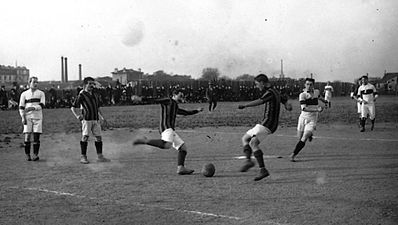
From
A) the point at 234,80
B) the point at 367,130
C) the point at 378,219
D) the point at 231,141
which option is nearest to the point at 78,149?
the point at 231,141

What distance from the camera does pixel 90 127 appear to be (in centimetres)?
1086

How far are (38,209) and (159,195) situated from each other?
1.73m

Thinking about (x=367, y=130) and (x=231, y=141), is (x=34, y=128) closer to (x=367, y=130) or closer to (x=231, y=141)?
(x=231, y=141)

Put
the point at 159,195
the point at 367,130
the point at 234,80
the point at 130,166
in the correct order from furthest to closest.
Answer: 1. the point at 234,80
2. the point at 367,130
3. the point at 130,166
4. the point at 159,195

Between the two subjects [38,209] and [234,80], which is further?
[234,80]

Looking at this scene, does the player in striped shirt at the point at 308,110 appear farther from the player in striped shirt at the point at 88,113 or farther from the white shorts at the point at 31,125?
the white shorts at the point at 31,125

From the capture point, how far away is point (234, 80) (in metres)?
47.4

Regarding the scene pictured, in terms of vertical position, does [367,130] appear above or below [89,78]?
below

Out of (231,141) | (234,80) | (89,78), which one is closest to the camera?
(89,78)

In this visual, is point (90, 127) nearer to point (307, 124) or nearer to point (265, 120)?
point (265, 120)

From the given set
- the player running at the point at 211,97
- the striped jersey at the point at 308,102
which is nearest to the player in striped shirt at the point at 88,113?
the player running at the point at 211,97

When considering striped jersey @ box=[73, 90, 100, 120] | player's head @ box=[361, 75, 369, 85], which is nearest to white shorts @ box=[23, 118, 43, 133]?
striped jersey @ box=[73, 90, 100, 120]

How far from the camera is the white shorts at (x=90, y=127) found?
10.8 metres

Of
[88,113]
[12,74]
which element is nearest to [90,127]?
[88,113]
